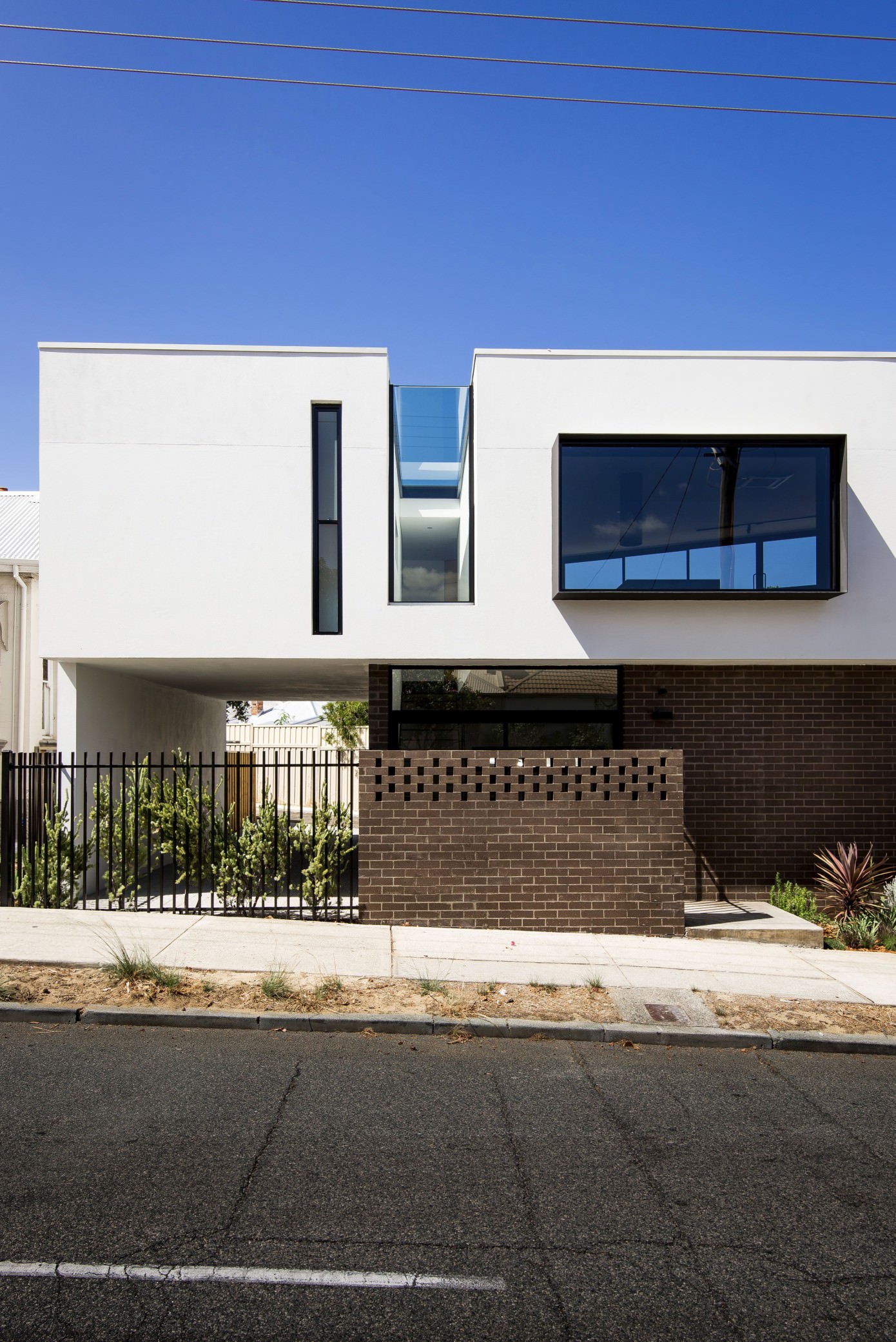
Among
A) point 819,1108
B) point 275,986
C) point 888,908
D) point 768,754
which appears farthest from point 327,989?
point 768,754

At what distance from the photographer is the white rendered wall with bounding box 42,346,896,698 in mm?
11992

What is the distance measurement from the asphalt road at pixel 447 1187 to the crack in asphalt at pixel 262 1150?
0.05 feet

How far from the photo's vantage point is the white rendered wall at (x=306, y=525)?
1199 centimetres

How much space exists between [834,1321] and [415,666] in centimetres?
1006

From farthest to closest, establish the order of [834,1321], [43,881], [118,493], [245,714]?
1. [245,714]
2. [118,493]
3. [43,881]
4. [834,1321]

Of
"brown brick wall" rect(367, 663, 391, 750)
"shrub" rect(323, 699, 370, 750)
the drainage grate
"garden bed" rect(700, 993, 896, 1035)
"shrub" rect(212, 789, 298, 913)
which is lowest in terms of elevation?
"garden bed" rect(700, 993, 896, 1035)

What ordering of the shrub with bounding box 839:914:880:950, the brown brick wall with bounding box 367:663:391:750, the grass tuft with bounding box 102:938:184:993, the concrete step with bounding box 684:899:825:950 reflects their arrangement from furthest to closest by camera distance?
the brown brick wall with bounding box 367:663:391:750 < the shrub with bounding box 839:914:880:950 < the concrete step with bounding box 684:899:825:950 < the grass tuft with bounding box 102:938:184:993

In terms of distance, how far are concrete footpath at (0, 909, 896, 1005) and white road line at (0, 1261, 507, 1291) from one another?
4296 millimetres

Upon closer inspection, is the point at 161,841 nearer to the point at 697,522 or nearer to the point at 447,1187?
the point at 697,522

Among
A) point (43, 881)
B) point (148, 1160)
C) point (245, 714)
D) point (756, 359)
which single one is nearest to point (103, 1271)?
point (148, 1160)

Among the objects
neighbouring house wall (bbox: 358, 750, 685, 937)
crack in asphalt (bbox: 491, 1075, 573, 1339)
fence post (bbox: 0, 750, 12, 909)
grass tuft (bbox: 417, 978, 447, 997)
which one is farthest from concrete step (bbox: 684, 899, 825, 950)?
fence post (bbox: 0, 750, 12, 909)

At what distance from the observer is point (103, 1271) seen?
3619mm

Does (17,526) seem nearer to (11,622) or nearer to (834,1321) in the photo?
(11,622)

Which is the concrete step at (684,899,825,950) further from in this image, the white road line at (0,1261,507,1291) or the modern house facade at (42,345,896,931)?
the white road line at (0,1261,507,1291)
